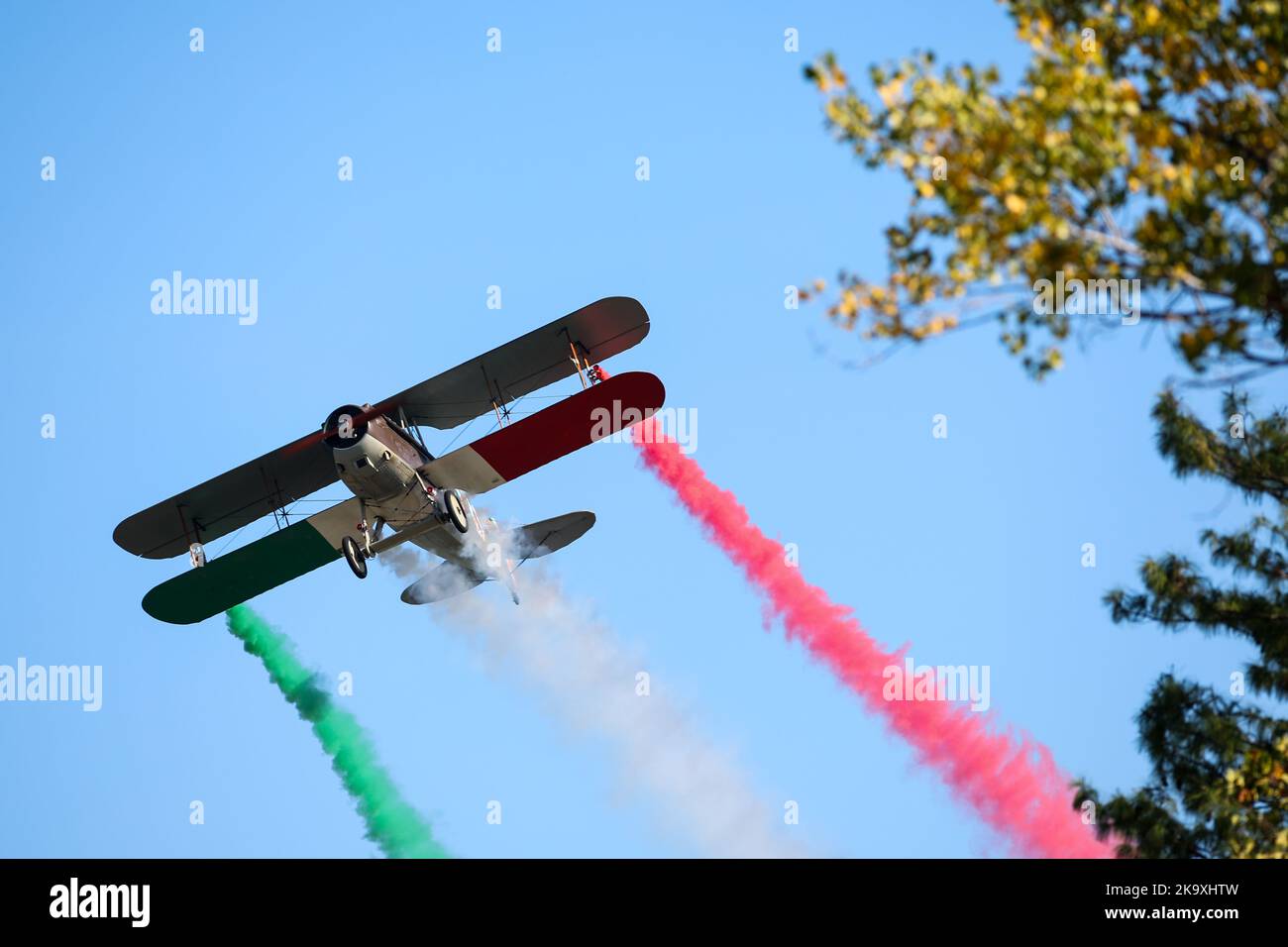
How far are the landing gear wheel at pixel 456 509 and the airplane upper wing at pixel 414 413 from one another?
148 cm

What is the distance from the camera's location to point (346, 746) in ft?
104

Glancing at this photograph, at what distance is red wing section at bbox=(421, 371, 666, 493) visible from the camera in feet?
81.6

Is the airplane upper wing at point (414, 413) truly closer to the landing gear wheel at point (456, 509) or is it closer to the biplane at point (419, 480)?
the biplane at point (419, 480)

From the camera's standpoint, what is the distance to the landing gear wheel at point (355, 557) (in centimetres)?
2525

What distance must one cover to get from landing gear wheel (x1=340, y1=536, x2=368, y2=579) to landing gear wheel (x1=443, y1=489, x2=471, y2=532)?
5.01 feet

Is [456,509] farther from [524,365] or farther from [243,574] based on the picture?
[243,574]

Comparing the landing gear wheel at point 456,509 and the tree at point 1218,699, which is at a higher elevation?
the landing gear wheel at point 456,509

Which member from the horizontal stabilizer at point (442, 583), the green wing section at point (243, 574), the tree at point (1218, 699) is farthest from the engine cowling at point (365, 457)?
the tree at point (1218, 699)

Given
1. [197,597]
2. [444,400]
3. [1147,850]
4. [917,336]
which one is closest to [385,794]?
[197,597]

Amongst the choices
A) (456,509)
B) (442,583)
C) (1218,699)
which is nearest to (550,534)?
(442,583)

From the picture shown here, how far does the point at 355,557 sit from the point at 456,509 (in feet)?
5.88

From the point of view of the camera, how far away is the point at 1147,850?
17.3 metres
